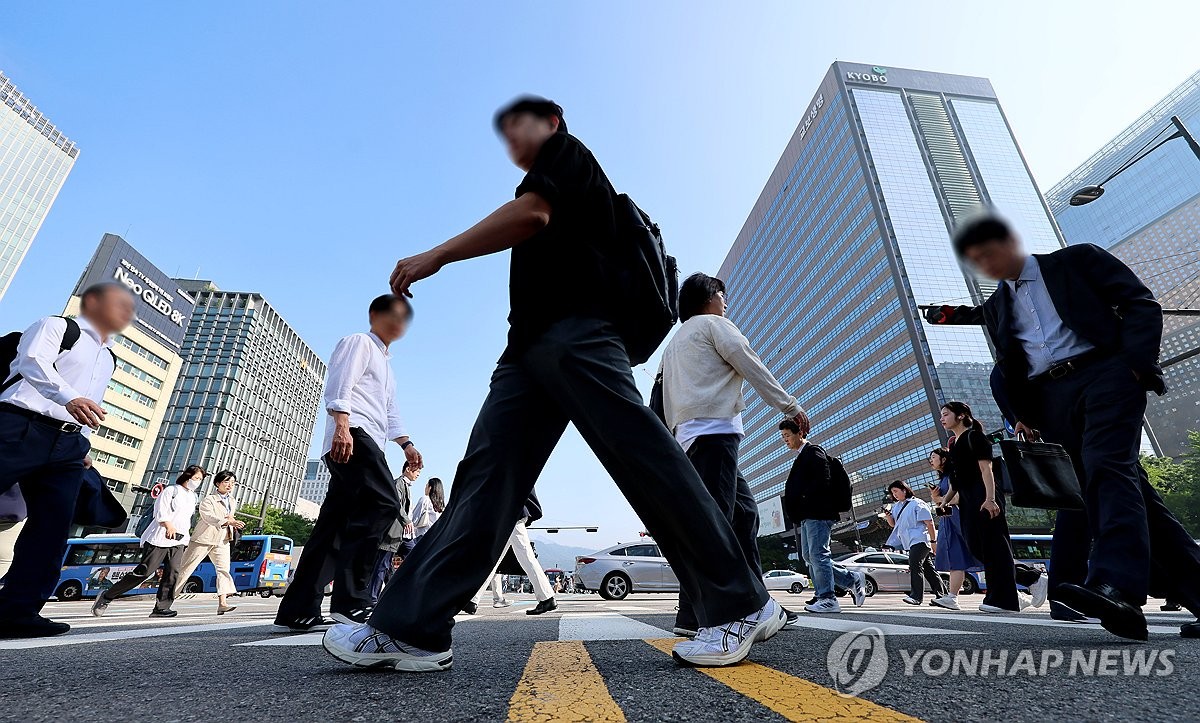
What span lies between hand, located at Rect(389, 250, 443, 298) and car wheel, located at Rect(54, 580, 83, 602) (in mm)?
27968

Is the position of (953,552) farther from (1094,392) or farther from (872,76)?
(872,76)

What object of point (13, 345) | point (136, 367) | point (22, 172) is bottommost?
point (13, 345)

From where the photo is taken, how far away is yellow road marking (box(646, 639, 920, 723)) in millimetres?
961

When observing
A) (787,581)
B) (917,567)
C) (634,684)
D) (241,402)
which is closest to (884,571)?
(787,581)

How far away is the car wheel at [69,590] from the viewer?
2072 cm

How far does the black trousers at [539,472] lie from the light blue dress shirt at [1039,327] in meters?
2.00

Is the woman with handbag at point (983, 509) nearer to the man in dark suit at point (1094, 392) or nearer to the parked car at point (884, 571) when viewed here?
the man in dark suit at point (1094, 392)

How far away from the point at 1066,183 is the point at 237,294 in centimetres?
12181

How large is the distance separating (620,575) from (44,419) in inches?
549

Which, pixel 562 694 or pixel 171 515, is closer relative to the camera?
pixel 562 694

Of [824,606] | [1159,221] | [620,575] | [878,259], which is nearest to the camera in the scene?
[824,606]

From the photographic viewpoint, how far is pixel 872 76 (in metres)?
76.6

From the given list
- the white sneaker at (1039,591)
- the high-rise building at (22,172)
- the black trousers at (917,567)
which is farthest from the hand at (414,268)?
the high-rise building at (22,172)

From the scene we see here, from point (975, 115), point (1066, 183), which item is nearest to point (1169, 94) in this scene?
point (1066, 183)
